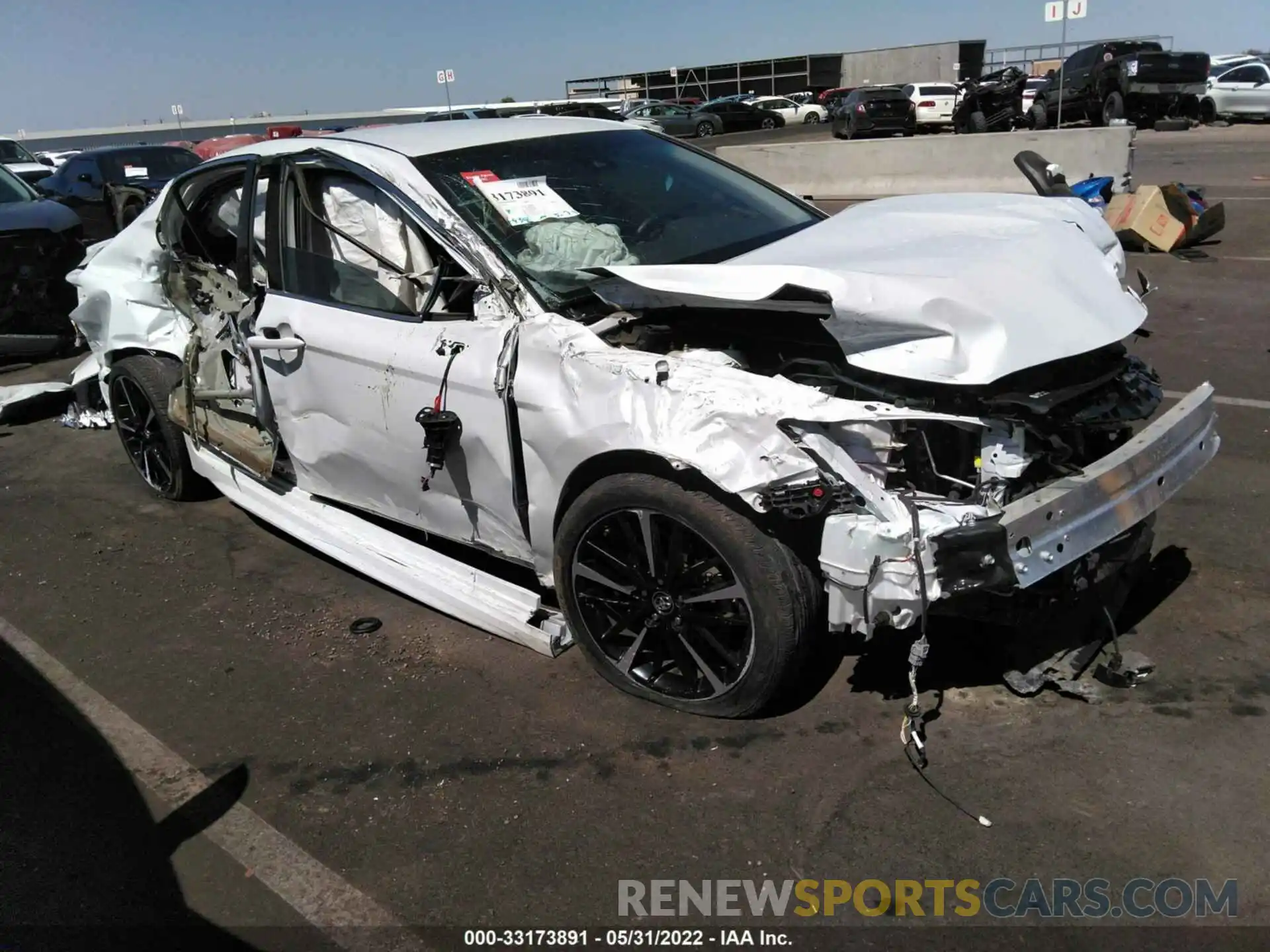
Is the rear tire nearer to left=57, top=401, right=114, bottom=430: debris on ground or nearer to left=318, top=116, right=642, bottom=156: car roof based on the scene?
left=318, top=116, right=642, bottom=156: car roof

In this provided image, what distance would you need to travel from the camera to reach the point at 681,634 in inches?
121

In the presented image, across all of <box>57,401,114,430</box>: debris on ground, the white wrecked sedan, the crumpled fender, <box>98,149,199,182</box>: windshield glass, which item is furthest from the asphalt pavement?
<box>98,149,199,182</box>: windshield glass

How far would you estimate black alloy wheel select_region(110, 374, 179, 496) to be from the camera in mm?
5316

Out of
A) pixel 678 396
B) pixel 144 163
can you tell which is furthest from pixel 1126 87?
pixel 678 396

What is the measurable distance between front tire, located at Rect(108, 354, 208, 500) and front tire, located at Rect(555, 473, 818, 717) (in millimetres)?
2909

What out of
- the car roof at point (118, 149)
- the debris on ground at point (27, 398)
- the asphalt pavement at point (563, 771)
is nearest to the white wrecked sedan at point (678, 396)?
the asphalt pavement at point (563, 771)

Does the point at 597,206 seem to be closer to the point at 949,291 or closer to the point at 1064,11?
the point at 949,291

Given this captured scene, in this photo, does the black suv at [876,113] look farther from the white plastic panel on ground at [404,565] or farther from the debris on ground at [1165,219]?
the white plastic panel on ground at [404,565]

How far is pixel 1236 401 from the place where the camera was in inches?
217

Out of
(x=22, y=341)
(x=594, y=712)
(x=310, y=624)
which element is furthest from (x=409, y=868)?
(x=22, y=341)

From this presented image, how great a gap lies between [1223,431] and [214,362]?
16.6 feet

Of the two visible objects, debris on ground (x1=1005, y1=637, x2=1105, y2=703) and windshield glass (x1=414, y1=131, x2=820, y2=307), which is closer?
Answer: debris on ground (x1=1005, y1=637, x2=1105, y2=703)

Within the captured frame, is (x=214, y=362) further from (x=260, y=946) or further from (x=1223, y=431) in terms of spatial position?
(x=1223, y=431)
